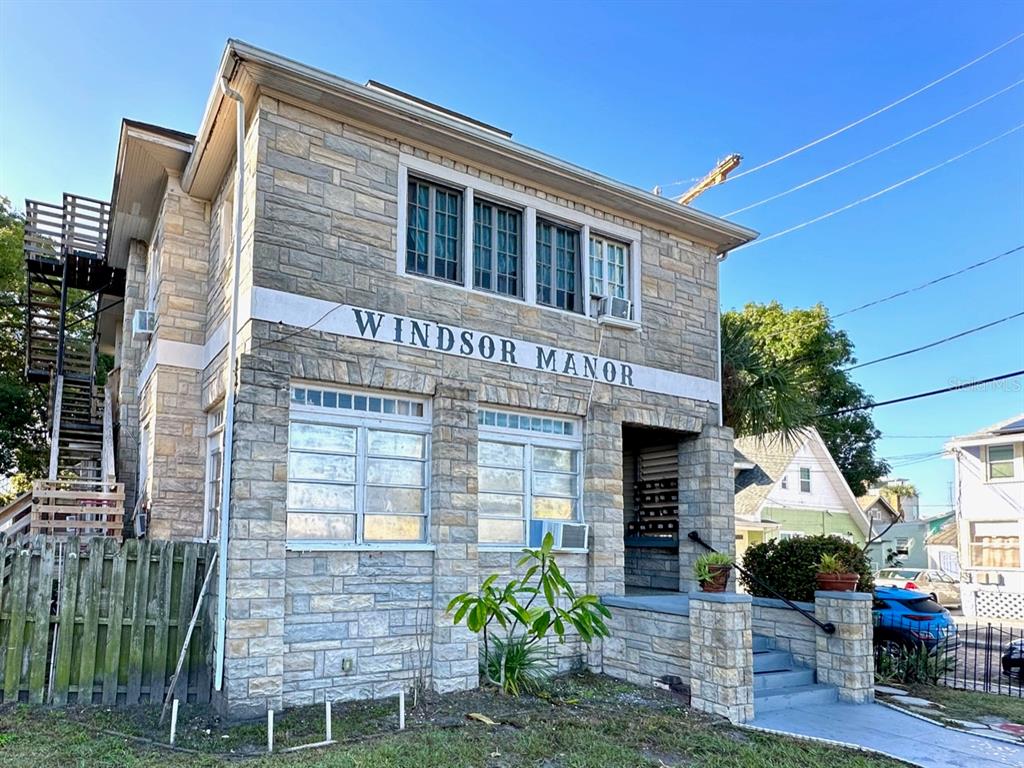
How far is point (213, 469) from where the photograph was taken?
8.87 metres

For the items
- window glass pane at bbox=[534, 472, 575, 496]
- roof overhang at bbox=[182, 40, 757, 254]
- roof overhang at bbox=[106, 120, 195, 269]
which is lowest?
window glass pane at bbox=[534, 472, 575, 496]

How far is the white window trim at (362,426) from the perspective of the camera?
7469 millimetres

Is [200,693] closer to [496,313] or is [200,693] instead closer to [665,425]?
[496,313]

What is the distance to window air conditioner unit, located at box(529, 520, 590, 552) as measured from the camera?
9039 millimetres

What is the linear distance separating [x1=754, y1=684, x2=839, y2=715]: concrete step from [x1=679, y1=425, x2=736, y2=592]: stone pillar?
6.80 feet

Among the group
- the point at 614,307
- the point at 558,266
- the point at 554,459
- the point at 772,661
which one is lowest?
the point at 772,661

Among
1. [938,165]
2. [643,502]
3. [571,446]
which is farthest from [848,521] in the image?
[571,446]

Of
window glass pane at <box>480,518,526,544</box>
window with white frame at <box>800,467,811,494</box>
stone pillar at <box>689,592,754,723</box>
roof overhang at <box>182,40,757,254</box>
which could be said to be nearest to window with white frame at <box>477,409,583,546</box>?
window glass pane at <box>480,518,526,544</box>

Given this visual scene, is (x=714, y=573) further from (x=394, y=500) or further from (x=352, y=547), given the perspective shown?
(x=352, y=547)

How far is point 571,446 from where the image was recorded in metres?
9.55

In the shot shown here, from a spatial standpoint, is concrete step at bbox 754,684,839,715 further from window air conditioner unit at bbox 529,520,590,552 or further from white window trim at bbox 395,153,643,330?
white window trim at bbox 395,153,643,330

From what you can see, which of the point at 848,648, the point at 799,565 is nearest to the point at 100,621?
the point at 848,648

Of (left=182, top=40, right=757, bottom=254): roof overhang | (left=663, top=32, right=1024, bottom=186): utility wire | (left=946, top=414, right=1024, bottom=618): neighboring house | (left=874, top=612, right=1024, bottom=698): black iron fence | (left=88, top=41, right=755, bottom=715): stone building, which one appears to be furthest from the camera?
(left=946, top=414, right=1024, bottom=618): neighboring house

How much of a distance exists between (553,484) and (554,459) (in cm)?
30
